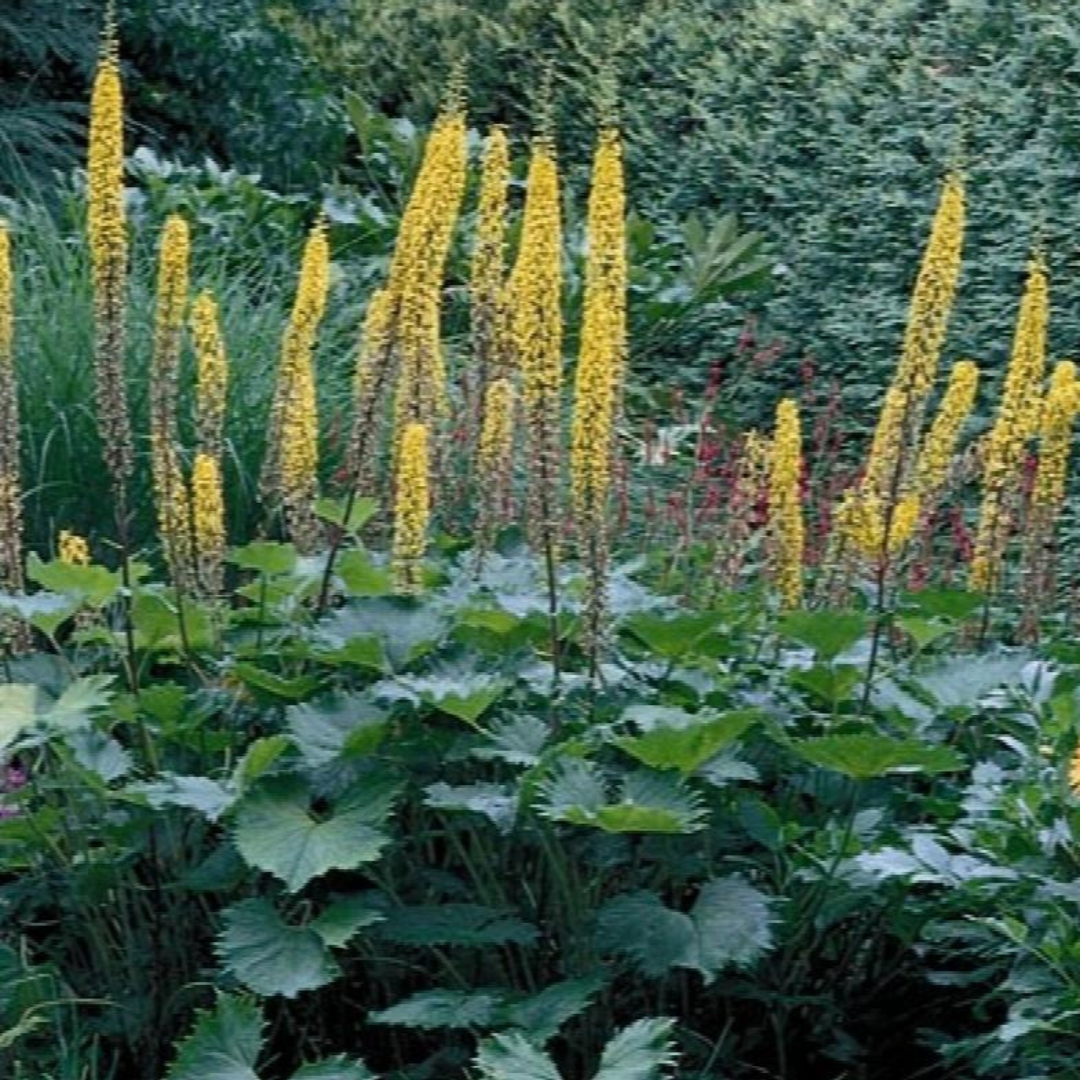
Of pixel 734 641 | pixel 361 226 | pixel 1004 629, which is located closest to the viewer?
pixel 734 641

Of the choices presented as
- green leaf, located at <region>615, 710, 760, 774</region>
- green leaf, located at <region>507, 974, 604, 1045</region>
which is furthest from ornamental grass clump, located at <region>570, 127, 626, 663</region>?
green leaf, located at <region>507, 974, 604, 1045</region>

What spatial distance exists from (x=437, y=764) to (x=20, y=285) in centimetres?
384

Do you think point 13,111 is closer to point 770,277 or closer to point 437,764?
point 770,277

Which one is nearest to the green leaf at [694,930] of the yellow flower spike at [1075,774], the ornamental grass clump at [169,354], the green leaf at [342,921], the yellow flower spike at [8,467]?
the green leaf at [342,921]

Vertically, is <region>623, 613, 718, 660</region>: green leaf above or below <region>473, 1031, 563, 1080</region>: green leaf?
above

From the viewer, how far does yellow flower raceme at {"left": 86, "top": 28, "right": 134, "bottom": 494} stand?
370cm

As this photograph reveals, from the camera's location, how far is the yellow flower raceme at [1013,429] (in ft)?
12.9

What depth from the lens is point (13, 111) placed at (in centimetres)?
1002

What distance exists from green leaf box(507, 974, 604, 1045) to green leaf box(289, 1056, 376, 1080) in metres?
0.21

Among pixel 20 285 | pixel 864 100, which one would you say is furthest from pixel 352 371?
pixel 864 100

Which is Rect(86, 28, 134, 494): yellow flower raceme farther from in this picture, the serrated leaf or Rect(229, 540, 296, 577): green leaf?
the serrated leaf

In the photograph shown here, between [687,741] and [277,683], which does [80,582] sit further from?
[687,741]

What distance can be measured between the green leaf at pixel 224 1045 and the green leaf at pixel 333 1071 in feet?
0.22

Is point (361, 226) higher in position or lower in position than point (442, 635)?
higher
